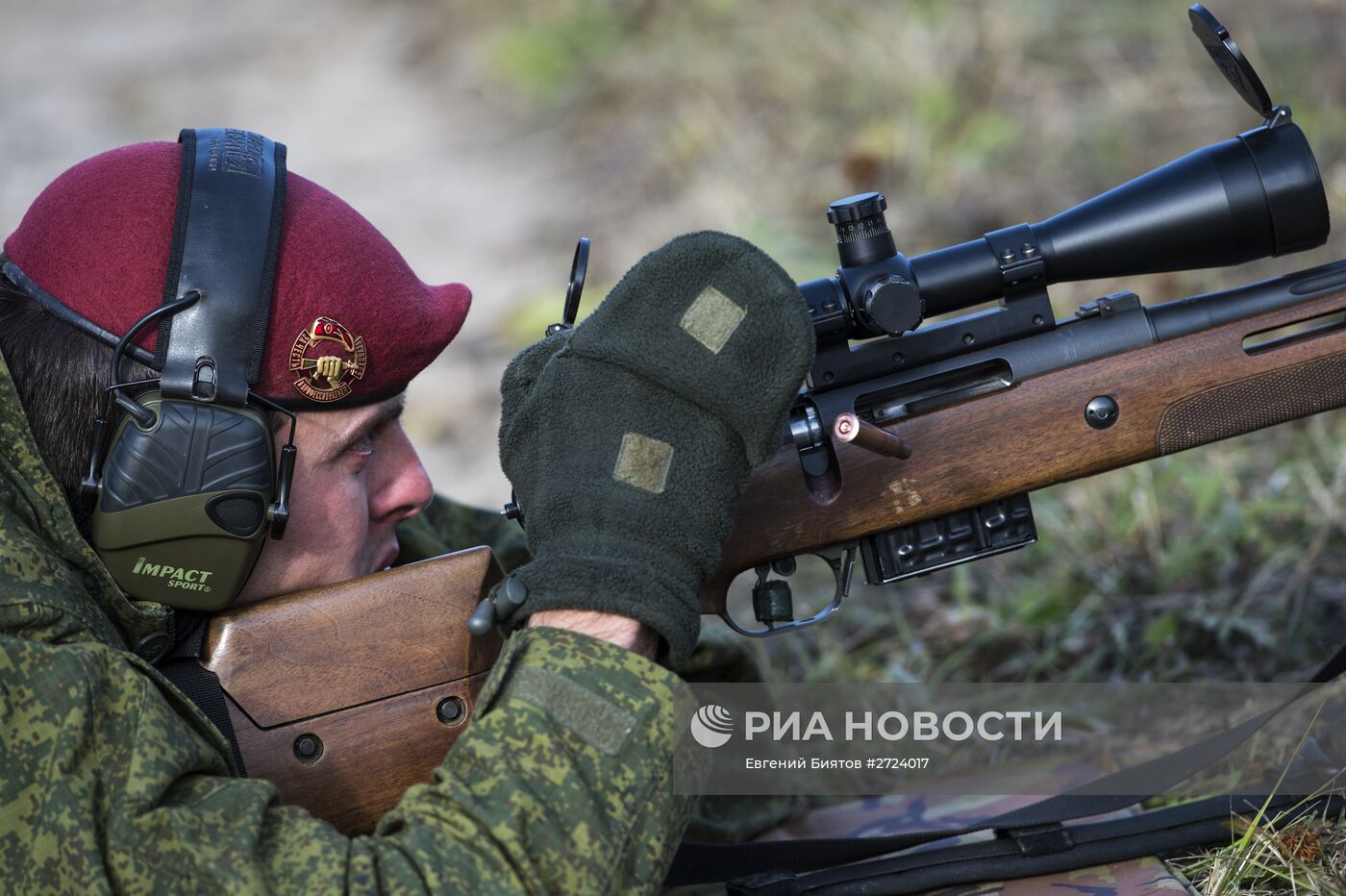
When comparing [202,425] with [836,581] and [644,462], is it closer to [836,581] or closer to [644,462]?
[644,462]

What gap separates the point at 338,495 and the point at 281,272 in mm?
447

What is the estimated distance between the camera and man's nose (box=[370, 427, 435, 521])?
2.65 m

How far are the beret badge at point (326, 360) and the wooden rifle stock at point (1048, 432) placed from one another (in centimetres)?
82

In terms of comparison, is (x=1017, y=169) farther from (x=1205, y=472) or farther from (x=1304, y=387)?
(x=1304, y=387)

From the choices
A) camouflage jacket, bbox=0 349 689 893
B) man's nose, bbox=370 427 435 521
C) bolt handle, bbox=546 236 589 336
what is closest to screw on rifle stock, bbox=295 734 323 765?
camouflage jacket, bbox=0 349 689 893

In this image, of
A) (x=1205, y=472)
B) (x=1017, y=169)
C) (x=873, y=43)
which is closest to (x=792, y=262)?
(x=1017, y=169)

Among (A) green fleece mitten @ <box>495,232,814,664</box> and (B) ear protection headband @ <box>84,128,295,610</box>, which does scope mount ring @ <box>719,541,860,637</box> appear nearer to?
(A) green fleece mitten @ <box>495,232,814,664</box>

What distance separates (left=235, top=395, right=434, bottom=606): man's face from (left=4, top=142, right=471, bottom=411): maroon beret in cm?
6

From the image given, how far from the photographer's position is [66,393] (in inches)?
89.4

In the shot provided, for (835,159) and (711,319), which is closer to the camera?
(711,319)

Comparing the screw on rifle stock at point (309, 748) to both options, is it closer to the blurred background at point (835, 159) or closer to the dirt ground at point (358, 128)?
the blurred background at point (835, 159)

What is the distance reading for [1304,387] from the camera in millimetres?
2588

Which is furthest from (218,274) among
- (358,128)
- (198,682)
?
(358,128)

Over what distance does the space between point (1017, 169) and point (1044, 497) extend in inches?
113
